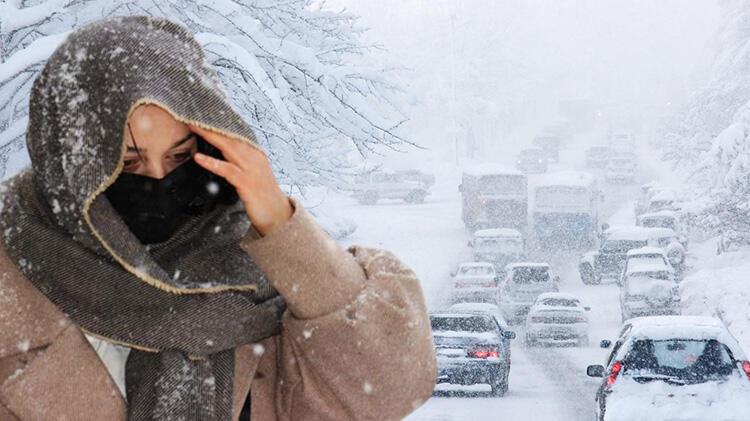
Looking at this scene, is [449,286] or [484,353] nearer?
[484,353]

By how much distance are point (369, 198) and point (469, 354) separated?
36170mm

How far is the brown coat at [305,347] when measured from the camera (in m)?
2.15

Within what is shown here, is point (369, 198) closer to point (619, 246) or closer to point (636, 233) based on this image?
point (636, 233)

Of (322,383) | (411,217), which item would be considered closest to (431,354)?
(322,383)

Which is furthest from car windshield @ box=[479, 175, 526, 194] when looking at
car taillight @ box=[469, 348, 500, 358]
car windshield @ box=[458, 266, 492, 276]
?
car taillight @ box=[469, 348, 500, 358]

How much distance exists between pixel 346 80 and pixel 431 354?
196 inches

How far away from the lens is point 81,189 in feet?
6.63

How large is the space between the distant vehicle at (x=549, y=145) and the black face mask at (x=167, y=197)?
74.4 meters

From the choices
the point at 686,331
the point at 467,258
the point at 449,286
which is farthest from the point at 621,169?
the point at 686,331

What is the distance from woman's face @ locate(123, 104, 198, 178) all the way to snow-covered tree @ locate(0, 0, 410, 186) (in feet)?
9.69

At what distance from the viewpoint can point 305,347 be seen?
2.22 meters

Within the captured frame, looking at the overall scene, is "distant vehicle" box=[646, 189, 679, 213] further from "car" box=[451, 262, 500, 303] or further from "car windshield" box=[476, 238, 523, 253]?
"car" box=[451, 262, 500, 303]

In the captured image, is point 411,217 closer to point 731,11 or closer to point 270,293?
point 731,11

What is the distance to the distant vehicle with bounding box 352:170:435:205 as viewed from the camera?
54594 millimetres
